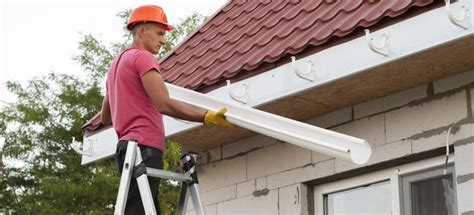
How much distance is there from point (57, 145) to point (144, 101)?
668 inches

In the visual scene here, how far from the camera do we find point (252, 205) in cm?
657

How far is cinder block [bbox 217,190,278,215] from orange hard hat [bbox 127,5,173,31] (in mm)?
2072

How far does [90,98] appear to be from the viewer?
832 inches

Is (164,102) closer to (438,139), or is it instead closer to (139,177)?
(139,177)

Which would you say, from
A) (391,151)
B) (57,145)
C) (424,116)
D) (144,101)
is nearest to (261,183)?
(391,151)

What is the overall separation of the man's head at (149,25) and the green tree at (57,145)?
1507 cm

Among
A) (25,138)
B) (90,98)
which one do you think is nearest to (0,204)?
(25,138)

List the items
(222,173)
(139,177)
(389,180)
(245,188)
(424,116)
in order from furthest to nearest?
1. (222,173)
2. (245,188)
3. (389,180)
4. (424,116)
5. (139,177)

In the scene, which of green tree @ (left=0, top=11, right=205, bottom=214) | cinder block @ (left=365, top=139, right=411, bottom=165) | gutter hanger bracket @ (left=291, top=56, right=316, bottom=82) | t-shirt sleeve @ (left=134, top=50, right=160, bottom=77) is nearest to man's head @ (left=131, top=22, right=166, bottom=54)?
t-shirt sleeve @ (left=134, top=50, right=160, bottom=77)

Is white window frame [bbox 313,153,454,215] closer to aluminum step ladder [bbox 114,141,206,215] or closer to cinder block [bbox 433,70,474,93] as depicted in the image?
cinder block [bbox 433,70,474,93]

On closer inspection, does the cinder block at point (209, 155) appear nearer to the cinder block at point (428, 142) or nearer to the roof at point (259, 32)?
the roof at point (259, 32)

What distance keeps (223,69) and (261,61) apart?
430 millimetres

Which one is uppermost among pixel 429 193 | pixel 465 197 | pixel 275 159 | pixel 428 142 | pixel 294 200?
pixel 275 159

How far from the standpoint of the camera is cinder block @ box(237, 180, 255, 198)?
6613 mm
